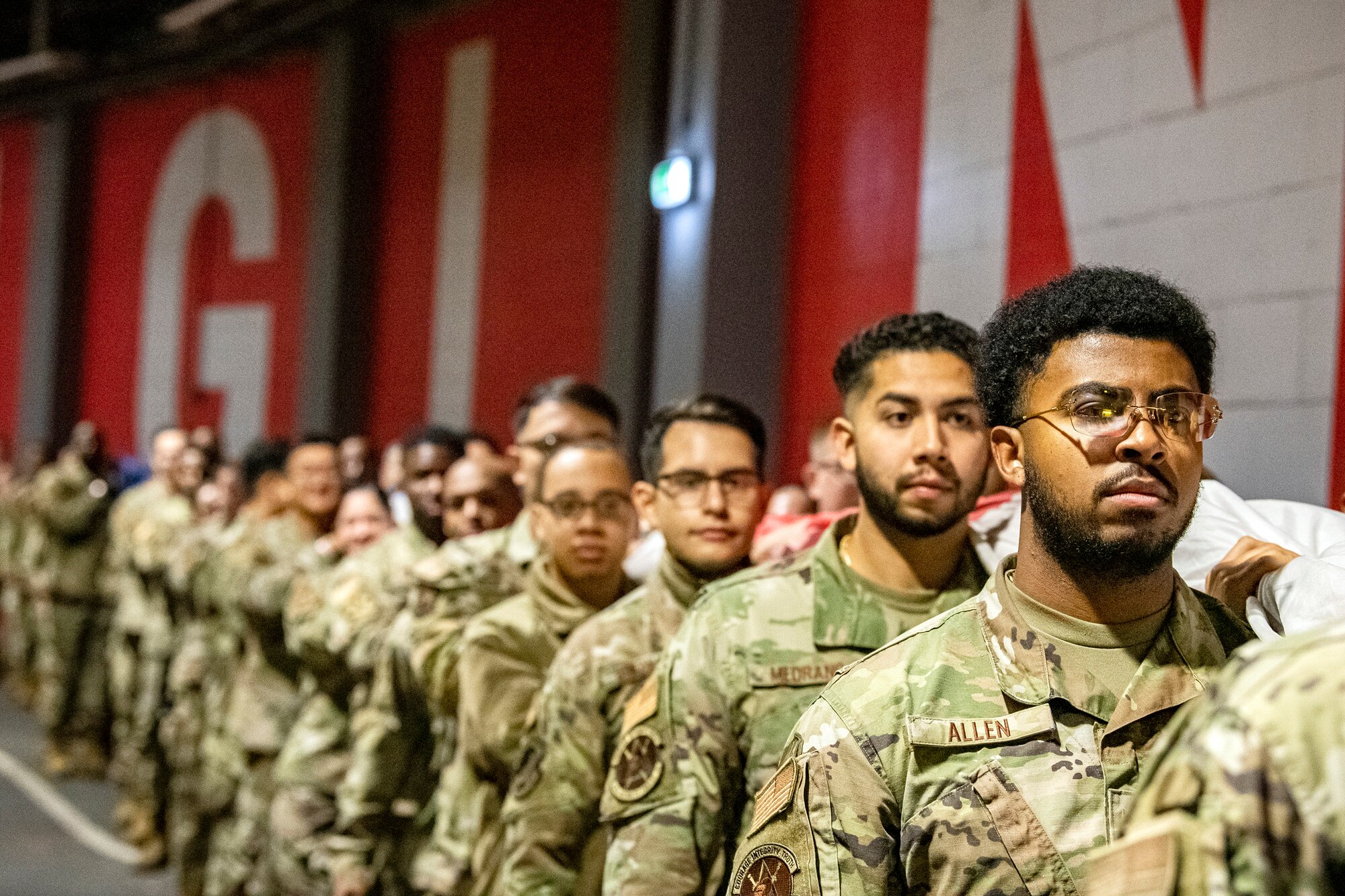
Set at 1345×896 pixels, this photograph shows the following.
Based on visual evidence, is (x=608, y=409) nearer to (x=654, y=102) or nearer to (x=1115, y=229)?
(x=1115, y=229)

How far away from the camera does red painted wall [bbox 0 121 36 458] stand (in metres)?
12.0

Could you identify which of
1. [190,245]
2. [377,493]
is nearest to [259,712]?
[377,493]

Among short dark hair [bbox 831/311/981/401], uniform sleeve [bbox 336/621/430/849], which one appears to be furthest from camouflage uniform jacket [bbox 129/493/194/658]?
short dark hair [bbox 831/311/981/401]

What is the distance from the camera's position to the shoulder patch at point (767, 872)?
1.55 meters

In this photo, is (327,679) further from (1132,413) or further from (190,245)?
(190,245)

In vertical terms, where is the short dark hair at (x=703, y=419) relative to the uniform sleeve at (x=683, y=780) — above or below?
above

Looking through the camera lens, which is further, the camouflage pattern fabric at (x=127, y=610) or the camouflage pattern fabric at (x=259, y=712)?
the camouflage pattern fabric at (x=127, y=610)

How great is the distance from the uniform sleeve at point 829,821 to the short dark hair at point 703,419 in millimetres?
1133

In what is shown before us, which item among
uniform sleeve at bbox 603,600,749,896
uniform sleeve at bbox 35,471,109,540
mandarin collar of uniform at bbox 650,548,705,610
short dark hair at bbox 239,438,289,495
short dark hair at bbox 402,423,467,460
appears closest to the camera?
uniform sleeve at bbox 603,600,749,896

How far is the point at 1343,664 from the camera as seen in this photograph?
95 centimetres

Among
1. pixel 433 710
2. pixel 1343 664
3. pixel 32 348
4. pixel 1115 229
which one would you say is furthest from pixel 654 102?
pixel 32 348

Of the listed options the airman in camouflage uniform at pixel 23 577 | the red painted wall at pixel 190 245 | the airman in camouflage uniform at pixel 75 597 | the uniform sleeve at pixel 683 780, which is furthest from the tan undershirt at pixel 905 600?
the airman in camouflage uniform at pixel 23 577

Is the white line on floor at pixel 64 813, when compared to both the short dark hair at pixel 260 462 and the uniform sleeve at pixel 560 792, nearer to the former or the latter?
the short dark hair at pixel 260 462

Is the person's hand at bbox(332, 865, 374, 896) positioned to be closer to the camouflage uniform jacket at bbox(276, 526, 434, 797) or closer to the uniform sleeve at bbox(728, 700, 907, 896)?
the camouflage uniform jacket at bbox(276, 526, 434, 797)
